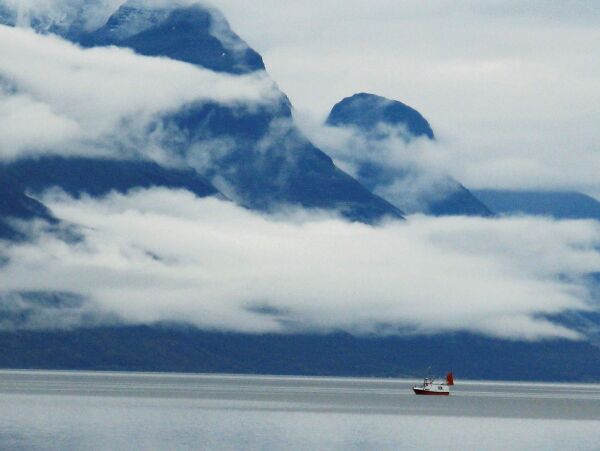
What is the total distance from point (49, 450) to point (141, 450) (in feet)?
36.8

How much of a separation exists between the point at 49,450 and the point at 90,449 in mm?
5457

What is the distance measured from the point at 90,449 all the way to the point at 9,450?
10.3 metres

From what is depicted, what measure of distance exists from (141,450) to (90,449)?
6435 millimetres

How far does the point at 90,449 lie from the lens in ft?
652

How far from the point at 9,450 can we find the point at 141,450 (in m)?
Answer: 16.1

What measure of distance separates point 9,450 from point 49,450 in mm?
4922

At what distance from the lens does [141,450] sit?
198 meters

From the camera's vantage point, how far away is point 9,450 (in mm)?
194125

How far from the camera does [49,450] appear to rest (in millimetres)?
196000
